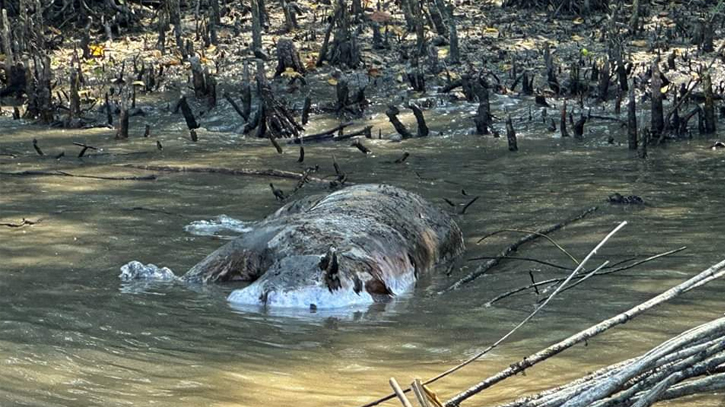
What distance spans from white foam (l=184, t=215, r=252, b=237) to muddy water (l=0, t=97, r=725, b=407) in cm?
14

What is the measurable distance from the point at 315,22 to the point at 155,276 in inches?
489

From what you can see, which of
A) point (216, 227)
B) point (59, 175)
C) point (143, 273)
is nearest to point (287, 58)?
point (59, 175)

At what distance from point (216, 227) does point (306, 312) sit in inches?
108

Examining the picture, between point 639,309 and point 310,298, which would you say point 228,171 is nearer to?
point 310,298

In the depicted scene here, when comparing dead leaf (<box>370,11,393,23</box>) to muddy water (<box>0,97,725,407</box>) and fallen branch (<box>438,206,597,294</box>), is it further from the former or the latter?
fallen branch (<box>438,206,597,294</box>)

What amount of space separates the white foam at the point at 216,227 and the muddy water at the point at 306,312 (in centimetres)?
14

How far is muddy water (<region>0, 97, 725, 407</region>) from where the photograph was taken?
4.50m

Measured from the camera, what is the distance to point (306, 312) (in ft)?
18.9

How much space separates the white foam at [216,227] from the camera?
8203 mm

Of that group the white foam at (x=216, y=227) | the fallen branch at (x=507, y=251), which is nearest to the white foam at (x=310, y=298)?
the fallen branch at (x=507, y=251)

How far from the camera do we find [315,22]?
61.2 feet

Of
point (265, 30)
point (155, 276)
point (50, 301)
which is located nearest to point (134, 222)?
point (155, 276)

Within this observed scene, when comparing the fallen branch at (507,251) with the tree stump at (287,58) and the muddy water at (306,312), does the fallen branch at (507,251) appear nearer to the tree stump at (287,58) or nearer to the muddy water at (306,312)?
the muddy water at (306,312)

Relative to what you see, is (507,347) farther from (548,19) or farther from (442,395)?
(548,19)
